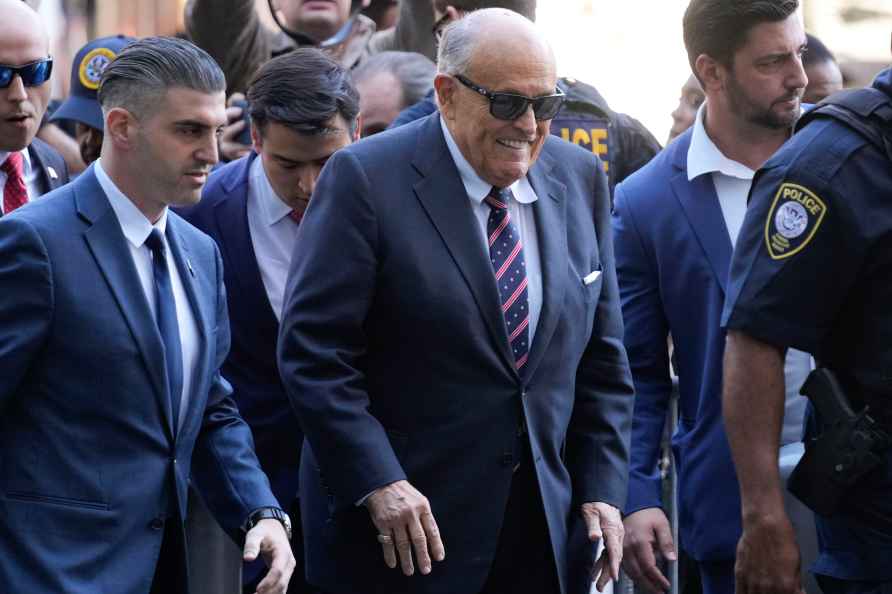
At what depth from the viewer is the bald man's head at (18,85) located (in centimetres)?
542

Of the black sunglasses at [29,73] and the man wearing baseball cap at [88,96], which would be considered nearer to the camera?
the black sunglasses at [29,73]

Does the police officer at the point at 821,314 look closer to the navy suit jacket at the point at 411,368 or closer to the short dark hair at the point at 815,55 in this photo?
the navy suit jacket at the point at 411,368

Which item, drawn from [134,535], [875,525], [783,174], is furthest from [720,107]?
[134,535]

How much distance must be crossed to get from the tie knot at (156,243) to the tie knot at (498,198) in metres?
0.86

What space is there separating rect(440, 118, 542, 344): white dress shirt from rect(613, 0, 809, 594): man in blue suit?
0.70 m

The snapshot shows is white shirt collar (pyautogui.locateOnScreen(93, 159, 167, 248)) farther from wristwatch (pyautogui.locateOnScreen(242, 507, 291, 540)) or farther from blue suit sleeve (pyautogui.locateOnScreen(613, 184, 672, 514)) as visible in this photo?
blue suit sleeve (pyautogui.locateOnScreen(613, 184, 672, 514))

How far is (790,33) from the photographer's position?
17.3 feet

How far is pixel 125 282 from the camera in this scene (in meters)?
4.26

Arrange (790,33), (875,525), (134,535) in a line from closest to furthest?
(875,525)
(134,535)
(790,33)

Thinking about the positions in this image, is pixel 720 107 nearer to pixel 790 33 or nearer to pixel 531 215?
pixel 790 33

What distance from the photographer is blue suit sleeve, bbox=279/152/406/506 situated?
4.33 meters

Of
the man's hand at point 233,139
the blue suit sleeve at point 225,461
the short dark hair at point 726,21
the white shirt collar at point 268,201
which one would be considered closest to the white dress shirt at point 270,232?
the white shirt collar at point 268,201

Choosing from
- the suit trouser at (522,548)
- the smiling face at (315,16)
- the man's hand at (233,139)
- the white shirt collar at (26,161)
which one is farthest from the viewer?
the smiling face at (315,16)

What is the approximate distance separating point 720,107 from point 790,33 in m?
0.30
